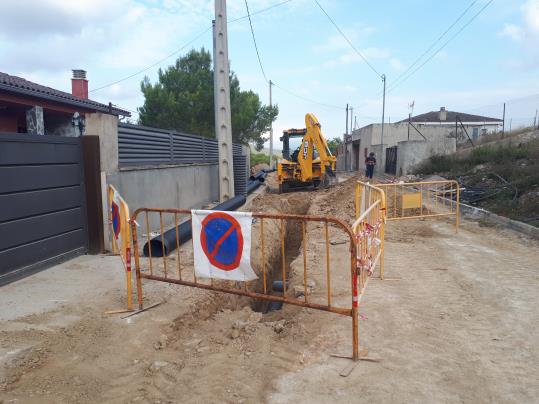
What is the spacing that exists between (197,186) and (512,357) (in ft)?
35.7

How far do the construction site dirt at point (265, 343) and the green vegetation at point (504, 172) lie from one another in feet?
17.0

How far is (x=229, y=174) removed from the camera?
13.6 m

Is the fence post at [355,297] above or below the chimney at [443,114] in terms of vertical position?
below

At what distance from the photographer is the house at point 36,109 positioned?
9.08 metres

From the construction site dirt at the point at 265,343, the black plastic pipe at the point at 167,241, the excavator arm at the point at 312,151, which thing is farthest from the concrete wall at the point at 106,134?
the excavator arm at the point at 312,151

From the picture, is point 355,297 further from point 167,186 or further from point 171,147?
point 171,147

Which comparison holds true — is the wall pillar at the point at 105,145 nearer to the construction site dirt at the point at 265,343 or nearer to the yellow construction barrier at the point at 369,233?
the construction site dirt at the point at 265,343

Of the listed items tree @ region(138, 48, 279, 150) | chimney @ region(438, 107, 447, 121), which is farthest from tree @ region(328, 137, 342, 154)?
tree @ region(138, 48, 279, 150)

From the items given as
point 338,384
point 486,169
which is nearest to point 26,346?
point 338,384

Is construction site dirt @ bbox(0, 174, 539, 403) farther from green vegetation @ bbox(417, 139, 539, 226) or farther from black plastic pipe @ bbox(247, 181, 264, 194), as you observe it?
black plastic pipe @ bbox(247, 181, 264, 194)

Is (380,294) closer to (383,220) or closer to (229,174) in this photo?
(383,220)

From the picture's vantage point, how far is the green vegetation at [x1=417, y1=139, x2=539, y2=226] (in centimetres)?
1070

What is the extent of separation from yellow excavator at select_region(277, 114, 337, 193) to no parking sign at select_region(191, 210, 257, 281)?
40.9 ft

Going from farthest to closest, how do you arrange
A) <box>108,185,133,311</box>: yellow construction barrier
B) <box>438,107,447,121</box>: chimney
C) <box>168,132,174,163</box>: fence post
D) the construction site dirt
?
<box>438,107,447,121</box>: chimney → <box>168,132,174,163</box>: fence post → <box>108,185,133,311</box>: yellow construction barrier → the construction site dirt
